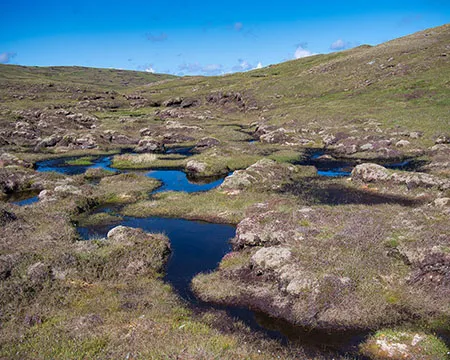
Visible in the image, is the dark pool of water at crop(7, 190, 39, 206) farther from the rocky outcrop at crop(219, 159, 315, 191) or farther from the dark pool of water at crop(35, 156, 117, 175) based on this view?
the rocky outcrop at crop(219, 159, 315, 191)

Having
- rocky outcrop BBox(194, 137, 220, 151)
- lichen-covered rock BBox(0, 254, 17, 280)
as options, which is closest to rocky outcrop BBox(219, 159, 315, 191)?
lichen-covered rock BBox(0, 254, 17, 280)

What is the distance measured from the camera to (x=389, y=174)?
147ft

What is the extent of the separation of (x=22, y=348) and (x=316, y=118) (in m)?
94.8

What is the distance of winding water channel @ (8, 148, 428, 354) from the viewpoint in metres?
17.9

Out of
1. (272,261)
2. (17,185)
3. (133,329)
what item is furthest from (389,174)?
(17,185)

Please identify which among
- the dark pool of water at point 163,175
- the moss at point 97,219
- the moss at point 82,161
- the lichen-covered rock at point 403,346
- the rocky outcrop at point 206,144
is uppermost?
the rocky outcrop at point 206,144

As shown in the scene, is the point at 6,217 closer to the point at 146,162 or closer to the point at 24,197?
the point at 24,197

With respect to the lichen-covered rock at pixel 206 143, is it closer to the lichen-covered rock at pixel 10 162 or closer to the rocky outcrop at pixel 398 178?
the lichen-covered rock at pixel 10 162

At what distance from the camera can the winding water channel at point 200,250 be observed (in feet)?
58.8

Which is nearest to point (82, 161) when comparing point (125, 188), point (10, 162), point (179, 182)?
point (10, 162)

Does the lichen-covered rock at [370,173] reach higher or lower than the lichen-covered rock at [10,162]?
lower

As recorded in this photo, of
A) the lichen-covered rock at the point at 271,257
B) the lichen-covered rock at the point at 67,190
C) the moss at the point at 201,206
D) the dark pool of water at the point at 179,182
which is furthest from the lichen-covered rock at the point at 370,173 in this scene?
the lichen-covered rock at the point at 67,190

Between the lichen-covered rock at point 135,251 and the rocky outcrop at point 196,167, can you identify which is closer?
the lichen-covered rock at point 135,251

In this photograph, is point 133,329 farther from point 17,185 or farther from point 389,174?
point 17,185
